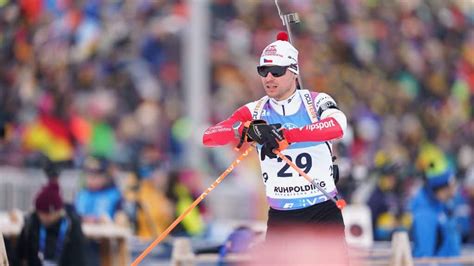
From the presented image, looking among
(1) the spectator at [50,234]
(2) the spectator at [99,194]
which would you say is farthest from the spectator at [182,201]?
(1) the spectator at [50,234]

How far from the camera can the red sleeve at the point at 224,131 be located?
10.2 metres

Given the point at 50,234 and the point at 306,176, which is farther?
the point at 50,234

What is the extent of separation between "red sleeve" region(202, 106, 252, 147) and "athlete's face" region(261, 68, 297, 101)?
0.29 m

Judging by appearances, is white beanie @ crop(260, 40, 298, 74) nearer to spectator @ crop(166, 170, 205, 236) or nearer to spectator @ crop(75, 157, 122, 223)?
spectator @ crop(75, 157, 122, 223)

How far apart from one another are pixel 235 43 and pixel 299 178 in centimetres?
1451

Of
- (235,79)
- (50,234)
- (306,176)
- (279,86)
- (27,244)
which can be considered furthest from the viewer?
(235,79)

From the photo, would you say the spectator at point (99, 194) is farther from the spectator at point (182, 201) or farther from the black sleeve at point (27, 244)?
the black sleeve at point (27, 244)

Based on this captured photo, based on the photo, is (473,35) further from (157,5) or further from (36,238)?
(36,238)

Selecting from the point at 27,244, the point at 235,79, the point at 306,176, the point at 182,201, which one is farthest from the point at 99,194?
the point at 306,176

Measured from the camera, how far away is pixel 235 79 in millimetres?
23875

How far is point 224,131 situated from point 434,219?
644 cm

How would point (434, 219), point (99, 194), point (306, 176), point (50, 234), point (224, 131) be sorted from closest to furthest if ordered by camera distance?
point (306, 176) → point (224, 131) → point (50, 234) → point (434, 219) → point (99, 194)

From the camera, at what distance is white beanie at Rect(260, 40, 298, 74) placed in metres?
10.2

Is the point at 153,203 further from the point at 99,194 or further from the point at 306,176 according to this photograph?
the point at 306,176
